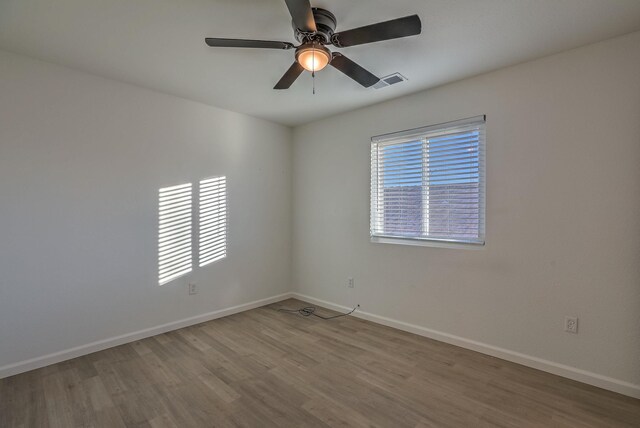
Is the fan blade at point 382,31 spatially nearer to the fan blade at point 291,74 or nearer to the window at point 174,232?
the fan blade at point 291,74

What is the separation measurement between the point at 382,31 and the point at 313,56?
0.42 m

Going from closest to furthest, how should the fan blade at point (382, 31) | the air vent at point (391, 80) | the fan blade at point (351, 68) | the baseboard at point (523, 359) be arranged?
the fan blade at point (382, 31) → the fan blade at point (351, 68) → the baseboard at point (523, 359) → the air vent at point (391, 80)

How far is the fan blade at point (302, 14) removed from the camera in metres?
1.40

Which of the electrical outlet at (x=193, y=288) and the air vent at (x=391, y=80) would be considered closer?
the air vent at (x=391, y=80)

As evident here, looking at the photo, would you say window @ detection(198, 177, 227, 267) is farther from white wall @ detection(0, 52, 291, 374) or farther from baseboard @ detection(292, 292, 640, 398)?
baseboard @ detection(292, 292, 640, 398)

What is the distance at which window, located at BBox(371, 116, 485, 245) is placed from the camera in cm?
271

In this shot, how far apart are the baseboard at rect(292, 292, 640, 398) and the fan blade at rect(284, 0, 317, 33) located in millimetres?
2807

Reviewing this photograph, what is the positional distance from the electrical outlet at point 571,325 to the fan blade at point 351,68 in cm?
233

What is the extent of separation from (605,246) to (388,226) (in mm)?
1763

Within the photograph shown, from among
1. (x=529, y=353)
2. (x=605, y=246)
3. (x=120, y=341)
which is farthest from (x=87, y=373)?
(x=605, y=246)

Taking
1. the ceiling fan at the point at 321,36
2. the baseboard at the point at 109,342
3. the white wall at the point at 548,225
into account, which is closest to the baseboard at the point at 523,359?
the white wall at the point at 548,225

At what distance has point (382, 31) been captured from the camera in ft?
5.27

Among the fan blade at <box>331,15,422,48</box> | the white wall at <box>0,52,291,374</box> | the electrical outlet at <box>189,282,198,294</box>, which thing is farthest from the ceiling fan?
the electrical outlet at <box>189,282,198,294</box>

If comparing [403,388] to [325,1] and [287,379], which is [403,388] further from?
[325,1]
